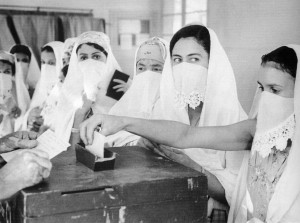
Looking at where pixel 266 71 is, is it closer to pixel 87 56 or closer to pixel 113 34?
pixel 87 56

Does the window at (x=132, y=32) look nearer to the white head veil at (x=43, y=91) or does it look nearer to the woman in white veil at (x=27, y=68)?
the woman in white veil at (x=27, y=68)

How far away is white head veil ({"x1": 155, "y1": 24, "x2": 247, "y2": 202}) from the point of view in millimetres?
1946

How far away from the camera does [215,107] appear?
6.81 ft

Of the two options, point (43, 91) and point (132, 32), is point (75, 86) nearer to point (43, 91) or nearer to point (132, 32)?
point (43, 91)

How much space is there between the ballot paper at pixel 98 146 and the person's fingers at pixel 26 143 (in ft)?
0.87

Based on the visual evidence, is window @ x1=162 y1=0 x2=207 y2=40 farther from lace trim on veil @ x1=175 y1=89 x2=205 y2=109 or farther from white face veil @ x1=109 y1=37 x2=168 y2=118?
lace trim on veil @ x1=175 y1=89 x2=205 y2=109

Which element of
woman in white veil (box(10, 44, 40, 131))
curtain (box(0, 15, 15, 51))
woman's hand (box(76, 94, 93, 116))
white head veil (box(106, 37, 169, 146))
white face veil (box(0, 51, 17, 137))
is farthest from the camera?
curtain (box(0, 15, 15, 51))

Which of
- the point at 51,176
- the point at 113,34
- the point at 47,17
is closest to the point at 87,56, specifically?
the point at 51,176

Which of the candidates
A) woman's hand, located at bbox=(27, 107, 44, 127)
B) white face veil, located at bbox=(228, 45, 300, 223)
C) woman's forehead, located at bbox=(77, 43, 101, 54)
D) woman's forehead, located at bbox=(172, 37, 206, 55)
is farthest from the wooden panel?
woman's hand, located at bbox=(27, 107, 44, 127)

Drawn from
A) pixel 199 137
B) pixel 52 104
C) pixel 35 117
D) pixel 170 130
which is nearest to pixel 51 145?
pixel 170 130

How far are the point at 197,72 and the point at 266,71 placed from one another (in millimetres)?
561

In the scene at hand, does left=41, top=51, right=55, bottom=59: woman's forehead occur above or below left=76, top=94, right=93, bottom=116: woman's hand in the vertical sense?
above

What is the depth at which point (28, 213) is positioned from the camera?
107 centimetres

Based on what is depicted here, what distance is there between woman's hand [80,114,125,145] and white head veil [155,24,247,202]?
1.77 ft
